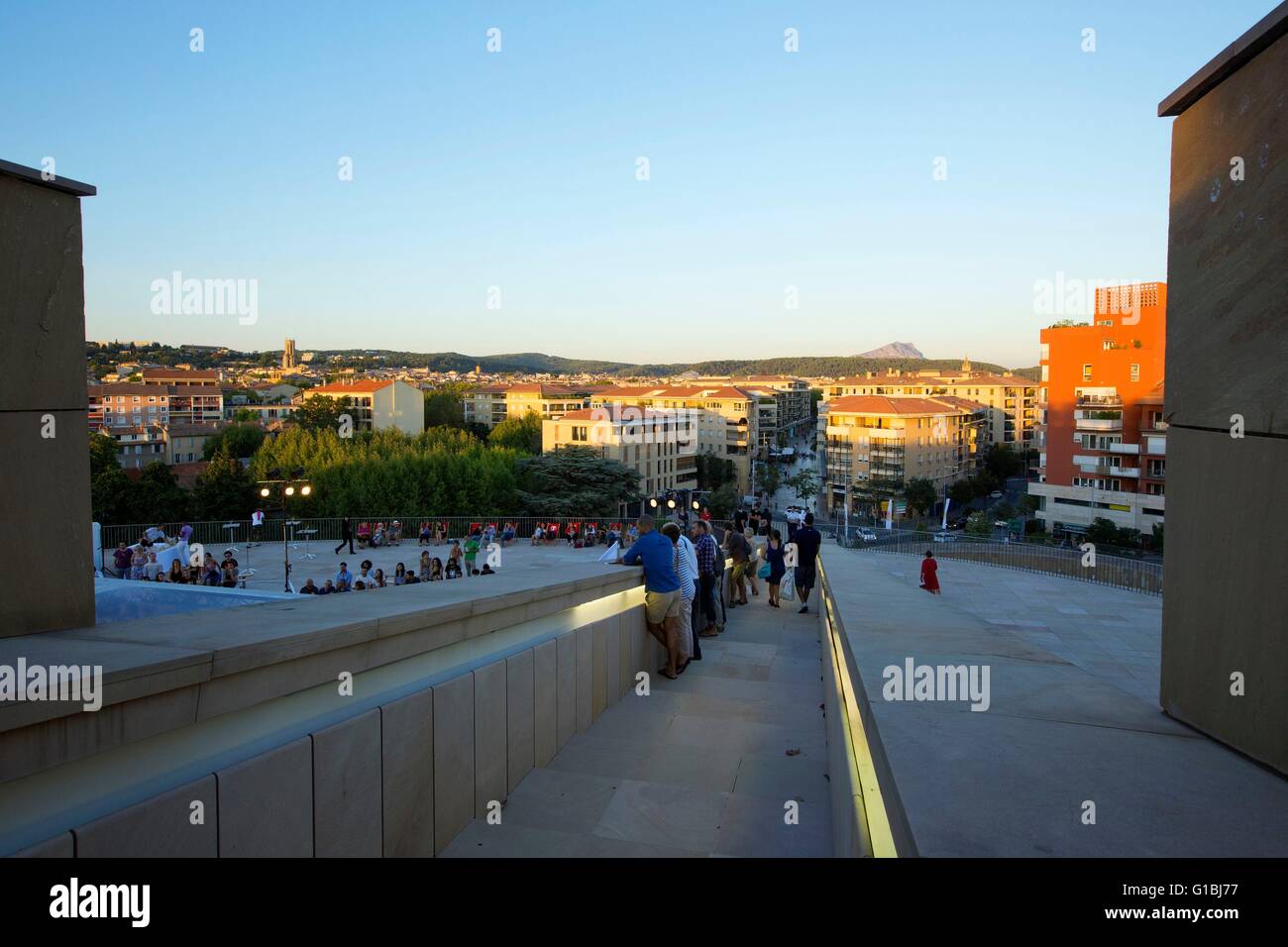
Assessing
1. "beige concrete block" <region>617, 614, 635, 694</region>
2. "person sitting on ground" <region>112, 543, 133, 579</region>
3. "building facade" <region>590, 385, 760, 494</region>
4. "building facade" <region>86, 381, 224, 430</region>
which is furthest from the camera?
"building facade" <region>590, 385, 760, 494</region>

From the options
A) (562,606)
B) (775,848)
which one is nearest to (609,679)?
(562,606)

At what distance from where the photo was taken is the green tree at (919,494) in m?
84.9

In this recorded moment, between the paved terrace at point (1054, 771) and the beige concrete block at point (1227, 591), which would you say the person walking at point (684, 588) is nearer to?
the paved terrace at point (1054, 771)

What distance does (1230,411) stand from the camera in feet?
8.57

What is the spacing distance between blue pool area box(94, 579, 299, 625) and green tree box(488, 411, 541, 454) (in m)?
87.7

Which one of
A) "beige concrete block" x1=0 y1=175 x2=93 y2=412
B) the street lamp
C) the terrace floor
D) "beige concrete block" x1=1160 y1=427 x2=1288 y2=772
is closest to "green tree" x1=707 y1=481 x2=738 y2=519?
the street lamp

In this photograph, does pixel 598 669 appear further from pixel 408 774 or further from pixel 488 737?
pixel 408 774

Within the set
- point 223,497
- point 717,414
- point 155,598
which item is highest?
point 717,414

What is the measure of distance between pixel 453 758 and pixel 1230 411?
315 cm

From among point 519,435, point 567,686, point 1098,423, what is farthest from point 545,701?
point 519,435

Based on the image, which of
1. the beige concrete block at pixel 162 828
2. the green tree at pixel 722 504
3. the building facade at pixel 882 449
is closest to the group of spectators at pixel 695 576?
the beige concrete block at pixel 162 828

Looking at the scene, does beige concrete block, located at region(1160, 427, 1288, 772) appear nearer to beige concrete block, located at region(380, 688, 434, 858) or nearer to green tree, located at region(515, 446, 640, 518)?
beige concrete block, located at region(380, 688, 434, 858)

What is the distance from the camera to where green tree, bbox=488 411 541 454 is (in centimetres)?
9506
